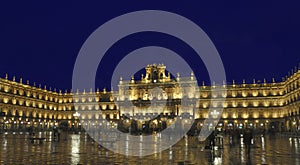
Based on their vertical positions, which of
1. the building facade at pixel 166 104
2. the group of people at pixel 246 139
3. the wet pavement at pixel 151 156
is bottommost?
the wet pavement at pixel 151 156

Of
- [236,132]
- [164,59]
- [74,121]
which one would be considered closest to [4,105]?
[74,121]

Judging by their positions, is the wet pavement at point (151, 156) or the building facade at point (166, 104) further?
the building facade at point (166, 104)

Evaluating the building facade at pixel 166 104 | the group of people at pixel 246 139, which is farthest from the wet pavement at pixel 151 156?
the building facade at pixel 166 104

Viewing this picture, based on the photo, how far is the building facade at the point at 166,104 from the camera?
9778cm

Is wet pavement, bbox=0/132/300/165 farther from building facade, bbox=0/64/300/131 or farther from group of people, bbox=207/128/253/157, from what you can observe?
building facade, bbox=0/64/300/131

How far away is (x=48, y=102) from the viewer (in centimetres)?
11656

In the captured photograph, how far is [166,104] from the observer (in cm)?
10712

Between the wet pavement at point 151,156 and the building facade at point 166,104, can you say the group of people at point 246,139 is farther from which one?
the building facade at point 166,104

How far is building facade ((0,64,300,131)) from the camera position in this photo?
97.8 metres

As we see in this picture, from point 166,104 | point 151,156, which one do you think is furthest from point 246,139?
point 166,104

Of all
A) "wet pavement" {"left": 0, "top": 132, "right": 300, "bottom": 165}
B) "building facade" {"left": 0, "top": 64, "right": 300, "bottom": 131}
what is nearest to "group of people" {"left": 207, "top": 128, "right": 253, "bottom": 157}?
"wet pavement" {"left": 0, "top": 132, "right": 300, "bottom": 165}

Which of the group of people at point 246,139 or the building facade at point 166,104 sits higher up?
the building facade at point 166,104

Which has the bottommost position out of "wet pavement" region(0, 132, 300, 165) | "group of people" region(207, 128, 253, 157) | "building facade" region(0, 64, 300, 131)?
"wet pavement" region(0, 132, 300, 165)

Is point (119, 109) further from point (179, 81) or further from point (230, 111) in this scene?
point (230, 111)
